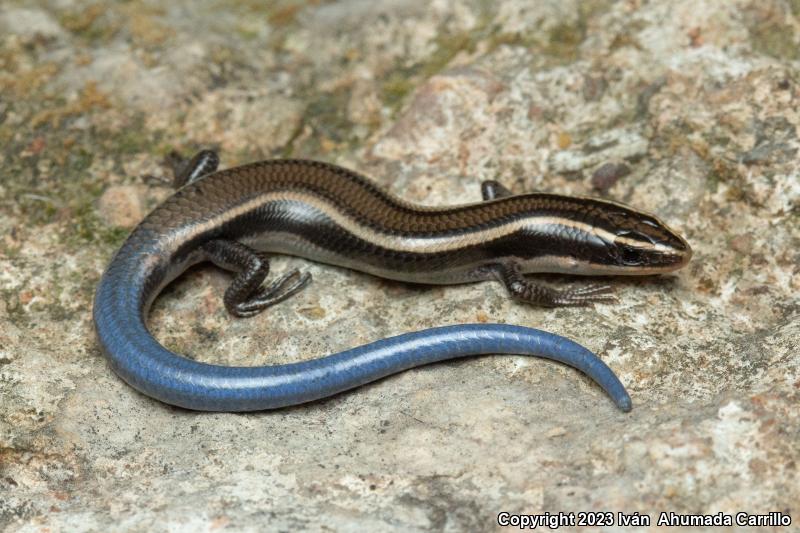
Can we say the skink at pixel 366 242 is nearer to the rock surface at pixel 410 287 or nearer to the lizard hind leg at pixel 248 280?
the lizard hind leg at pixel 248 280

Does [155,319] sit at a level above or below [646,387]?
below

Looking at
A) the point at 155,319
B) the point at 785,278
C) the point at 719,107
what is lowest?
the point at 155,319

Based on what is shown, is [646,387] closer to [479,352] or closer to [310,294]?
[479,352]

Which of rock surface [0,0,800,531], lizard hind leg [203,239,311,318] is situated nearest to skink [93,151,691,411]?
lizard hind leg [203,239,311,318]

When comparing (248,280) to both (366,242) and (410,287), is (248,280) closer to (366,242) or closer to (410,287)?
(366,242)

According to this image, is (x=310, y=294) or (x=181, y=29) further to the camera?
(x=181, y=29)

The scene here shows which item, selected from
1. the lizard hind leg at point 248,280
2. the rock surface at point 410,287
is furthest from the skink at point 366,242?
the rock surface at point 410,287

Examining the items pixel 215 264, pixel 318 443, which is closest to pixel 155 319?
pixel 215 264

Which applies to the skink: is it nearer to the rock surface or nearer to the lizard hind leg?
the lizard hind leg
